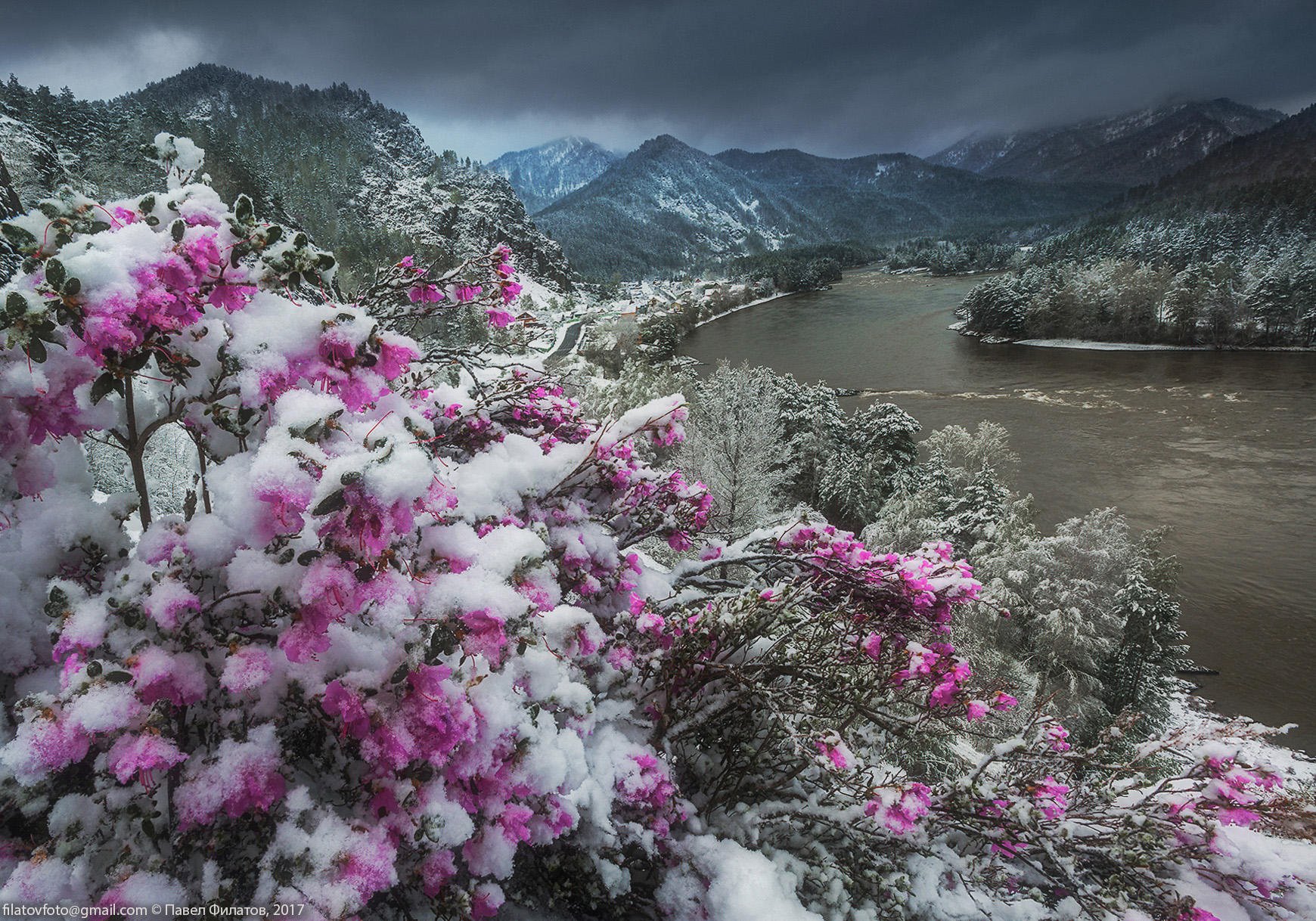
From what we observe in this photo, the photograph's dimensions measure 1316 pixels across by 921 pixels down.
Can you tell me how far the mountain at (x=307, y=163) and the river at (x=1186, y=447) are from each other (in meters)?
23.1

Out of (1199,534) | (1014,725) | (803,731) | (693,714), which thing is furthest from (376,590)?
(1199,534)

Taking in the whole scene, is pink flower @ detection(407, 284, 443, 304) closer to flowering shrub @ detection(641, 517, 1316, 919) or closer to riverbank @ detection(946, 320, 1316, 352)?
flowering shrub @ detection(641, 517, 1316, 919)

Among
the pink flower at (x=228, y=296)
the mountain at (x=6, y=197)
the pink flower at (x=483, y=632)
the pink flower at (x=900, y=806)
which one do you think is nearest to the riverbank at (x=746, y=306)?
the mountain at (x=6, y=197)

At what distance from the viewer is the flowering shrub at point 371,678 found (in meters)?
1.42

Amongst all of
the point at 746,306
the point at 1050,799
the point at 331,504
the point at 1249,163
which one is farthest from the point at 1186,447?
the point at 1249,163

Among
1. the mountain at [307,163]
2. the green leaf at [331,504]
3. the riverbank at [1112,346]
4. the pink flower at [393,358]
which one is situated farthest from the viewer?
the riverbank at [1112,346]

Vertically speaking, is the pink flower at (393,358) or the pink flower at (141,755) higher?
the pink flower at (393,358)

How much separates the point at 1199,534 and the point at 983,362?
907 inches

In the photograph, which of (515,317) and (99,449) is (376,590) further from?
(99,449)

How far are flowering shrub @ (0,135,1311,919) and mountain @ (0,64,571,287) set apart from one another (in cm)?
1134

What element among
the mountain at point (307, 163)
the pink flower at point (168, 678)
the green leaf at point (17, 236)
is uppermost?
the mountain at point (307, 163)

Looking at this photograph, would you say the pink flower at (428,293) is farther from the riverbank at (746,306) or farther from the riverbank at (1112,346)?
the riverbank at (746,306)

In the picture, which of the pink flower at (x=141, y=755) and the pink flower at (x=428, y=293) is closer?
the pink flower at (x=141, y=755)

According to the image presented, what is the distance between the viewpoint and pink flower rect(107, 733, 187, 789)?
1.34 meters
